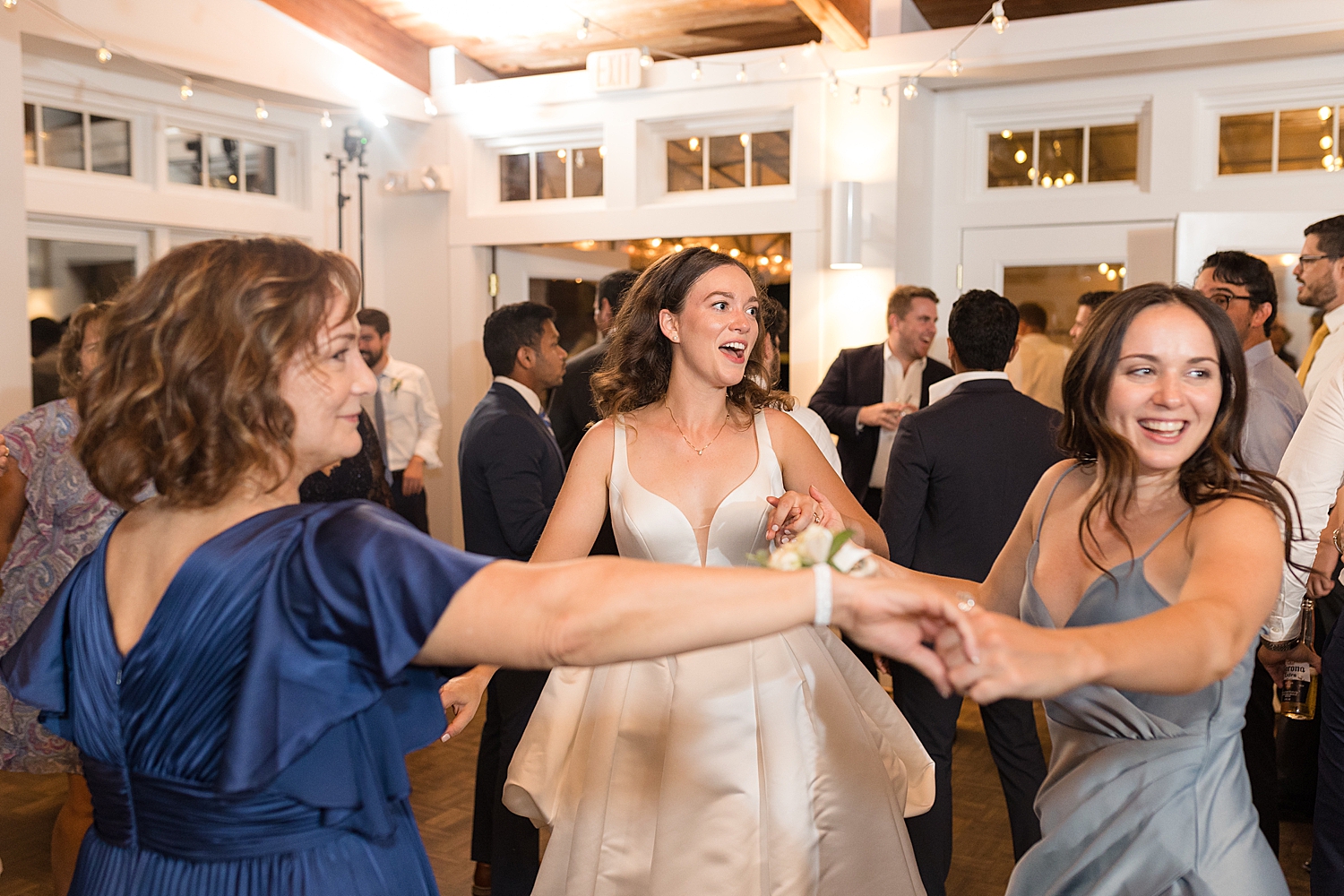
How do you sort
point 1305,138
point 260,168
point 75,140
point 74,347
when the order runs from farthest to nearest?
point 260,168 < point 75,140 < point 1305,138 < point 74,347

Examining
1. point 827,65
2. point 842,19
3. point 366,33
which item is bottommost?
point 827,65

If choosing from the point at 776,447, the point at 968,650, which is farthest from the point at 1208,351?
the point at 776,447

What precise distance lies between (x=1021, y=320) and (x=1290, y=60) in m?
1.79

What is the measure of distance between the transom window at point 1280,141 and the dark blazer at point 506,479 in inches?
166

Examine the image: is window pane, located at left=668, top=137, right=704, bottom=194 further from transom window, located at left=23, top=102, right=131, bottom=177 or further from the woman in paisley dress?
the woman in paisley dress

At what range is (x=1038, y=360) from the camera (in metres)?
5.78

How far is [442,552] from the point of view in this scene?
115 centimetres

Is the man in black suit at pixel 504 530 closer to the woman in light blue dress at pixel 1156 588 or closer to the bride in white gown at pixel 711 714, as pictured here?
the bride in white gown at pixel 711 714

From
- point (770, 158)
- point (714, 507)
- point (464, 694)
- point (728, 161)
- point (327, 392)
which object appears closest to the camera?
point (327, 392)

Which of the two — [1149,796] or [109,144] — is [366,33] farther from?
[1149,796]

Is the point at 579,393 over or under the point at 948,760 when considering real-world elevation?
over

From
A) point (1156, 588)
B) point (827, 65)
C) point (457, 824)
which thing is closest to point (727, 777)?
point (1156, 588)

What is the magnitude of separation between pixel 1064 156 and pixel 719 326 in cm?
415

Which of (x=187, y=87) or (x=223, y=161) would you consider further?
(x=223, y=161)
